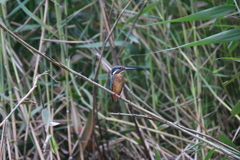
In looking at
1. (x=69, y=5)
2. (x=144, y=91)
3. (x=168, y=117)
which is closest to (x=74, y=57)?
(x=69, y=5)

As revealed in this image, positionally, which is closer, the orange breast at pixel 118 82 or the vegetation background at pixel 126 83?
the orange breast at pixel 118 82

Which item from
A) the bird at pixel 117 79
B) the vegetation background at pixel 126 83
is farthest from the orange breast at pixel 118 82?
the vegetation background at pixel 126 83

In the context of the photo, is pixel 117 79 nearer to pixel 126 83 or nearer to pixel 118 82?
pixel 118 82

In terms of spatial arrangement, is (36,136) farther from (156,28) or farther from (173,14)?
(173,14)

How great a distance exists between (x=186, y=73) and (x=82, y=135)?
1.13m

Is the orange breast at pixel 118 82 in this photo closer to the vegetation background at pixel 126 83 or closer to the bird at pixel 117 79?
the bird at pixel 117 79

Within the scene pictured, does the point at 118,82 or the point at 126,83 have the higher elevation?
the point at 118,82

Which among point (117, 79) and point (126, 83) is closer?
point (117, 79)

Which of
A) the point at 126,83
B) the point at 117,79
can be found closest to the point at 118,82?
the point at 117,79

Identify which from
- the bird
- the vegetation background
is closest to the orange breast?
the bird

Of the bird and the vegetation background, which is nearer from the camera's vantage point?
the bird

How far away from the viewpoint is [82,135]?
2.84 m

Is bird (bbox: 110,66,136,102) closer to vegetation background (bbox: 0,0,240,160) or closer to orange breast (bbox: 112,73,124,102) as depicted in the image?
orange breast (bbox: 112,73,124,102)

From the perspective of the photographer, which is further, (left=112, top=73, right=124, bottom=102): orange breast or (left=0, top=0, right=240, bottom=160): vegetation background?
(left=0, top=0, right=240, bottom=160): vegetation background
